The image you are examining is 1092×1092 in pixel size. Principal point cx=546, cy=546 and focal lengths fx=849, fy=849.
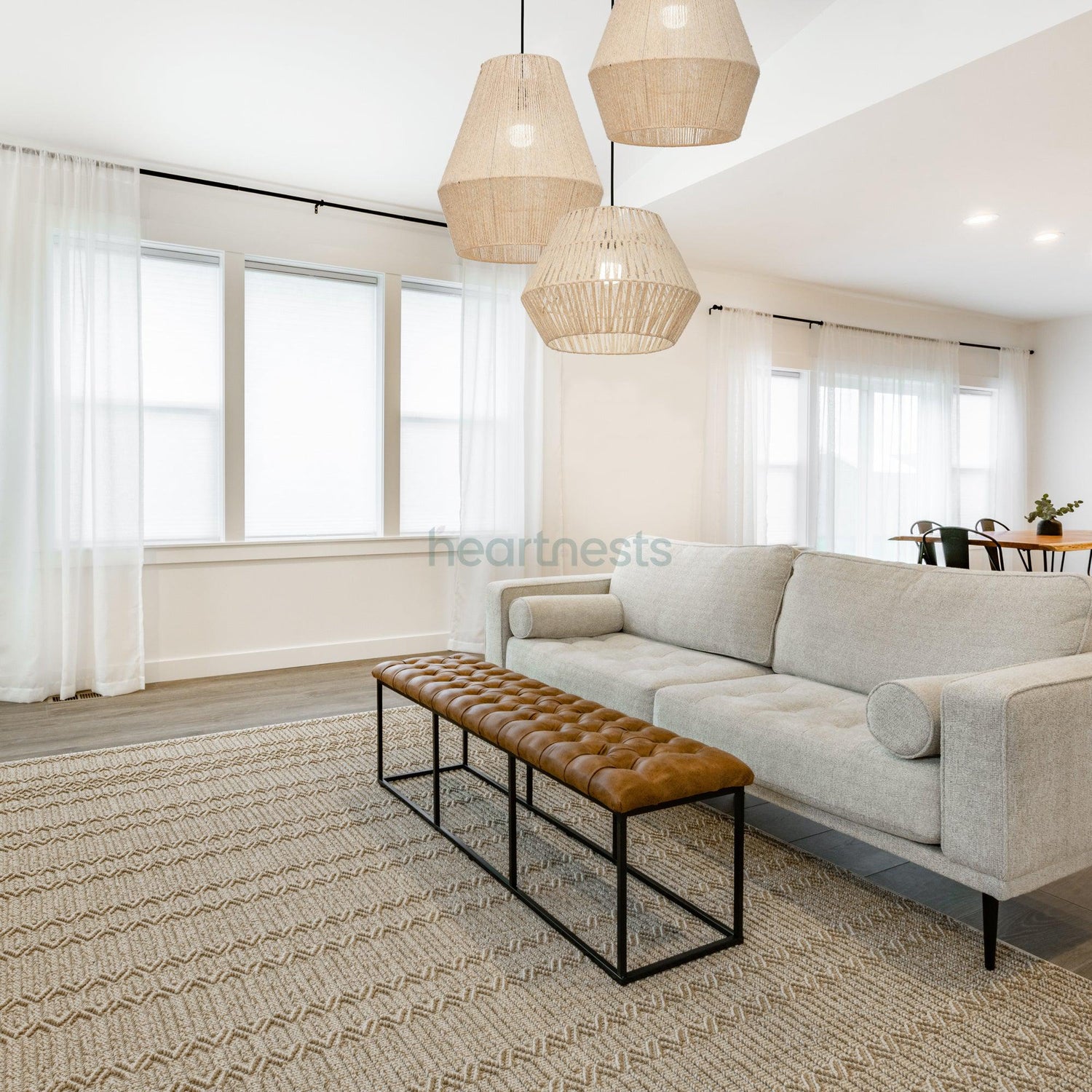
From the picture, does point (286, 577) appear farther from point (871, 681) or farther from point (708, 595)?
point (871, 681)

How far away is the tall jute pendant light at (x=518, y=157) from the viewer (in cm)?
211

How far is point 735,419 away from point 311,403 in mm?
3031

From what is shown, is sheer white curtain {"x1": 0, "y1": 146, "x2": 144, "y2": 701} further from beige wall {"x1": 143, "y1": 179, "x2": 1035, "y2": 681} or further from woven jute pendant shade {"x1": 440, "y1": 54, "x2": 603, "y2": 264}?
woven jute pendant shade {"x1": 440, "y1": 54, "x2": 603, "y2": 264}

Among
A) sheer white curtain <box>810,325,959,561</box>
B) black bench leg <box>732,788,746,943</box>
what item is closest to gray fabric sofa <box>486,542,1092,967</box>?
black bench leg <box>732,788,746,943</box>

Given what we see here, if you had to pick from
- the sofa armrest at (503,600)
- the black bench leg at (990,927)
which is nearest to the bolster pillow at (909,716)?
the black bench leg at (990,927)

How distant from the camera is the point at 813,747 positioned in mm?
2131

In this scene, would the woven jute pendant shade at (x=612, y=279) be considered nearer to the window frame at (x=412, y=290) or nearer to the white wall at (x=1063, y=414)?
the window frame at (x=412, y=290)

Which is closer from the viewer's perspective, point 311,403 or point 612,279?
point 612,279

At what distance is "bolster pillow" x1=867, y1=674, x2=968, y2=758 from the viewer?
74.2 inches

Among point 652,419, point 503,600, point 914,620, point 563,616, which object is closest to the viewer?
point 914,620

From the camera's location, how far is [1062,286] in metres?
6.49

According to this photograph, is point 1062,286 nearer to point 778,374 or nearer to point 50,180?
point 778,374

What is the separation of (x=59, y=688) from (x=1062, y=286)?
7.24 m

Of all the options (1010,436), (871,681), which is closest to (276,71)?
(871,681)
